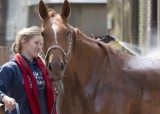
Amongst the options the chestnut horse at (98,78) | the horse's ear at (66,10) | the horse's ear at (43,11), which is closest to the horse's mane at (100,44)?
the chestnut horse at (98,78)

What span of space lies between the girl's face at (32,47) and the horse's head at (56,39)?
9.5 inches

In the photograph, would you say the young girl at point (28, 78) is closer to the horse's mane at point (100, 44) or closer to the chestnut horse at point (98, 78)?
the chestnut horse at point (98, 78)

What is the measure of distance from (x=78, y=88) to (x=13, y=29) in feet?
41.2

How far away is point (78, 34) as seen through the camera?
6309mm

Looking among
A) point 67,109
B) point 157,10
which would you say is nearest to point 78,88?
point 67,109

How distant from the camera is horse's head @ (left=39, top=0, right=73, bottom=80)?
581cm

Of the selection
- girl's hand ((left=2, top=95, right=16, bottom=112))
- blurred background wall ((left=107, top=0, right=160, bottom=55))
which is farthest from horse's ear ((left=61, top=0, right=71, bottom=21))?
blurred background wall ((left=107, top=0, right=160, bottom=55))

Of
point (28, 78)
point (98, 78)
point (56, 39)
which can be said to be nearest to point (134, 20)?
point (98, 78)

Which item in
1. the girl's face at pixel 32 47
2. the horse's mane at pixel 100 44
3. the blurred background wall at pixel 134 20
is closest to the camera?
the girl's face at pixel 32 47

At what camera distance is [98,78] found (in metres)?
6.32

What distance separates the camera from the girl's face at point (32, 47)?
5.57m

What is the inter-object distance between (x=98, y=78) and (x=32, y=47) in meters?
1.01

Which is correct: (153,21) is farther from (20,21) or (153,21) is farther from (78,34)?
(78,34)

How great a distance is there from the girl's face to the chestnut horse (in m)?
0.39
